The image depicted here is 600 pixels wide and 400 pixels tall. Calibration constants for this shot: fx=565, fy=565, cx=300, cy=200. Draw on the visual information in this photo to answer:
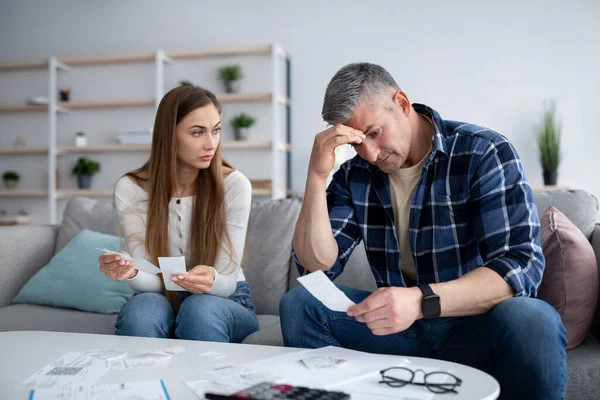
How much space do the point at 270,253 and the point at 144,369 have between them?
45.3 inches

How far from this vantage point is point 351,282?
2.02 metres

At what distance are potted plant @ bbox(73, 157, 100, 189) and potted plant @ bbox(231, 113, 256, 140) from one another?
1253 mm

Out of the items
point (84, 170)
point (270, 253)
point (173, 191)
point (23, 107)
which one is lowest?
point (270, 253)

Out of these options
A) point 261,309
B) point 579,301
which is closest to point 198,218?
point 261,309

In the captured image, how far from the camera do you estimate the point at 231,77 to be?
4438 millimetres

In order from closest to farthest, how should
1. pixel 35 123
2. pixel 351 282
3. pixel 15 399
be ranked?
pixel 15 399, pixel 351 282, pixel 35 123

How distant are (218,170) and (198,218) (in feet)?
0.59

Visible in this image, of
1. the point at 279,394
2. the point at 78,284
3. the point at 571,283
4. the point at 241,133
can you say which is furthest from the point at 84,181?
the point at 279,394

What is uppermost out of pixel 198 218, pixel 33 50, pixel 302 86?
pixel 33 50

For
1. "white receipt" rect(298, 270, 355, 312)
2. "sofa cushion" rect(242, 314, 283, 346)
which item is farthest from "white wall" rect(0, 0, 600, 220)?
"white receipt" rect(298, 270, 355, 312)

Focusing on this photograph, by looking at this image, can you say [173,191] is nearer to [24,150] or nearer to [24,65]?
[24,150]

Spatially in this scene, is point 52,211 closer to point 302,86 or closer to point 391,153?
point 302,86

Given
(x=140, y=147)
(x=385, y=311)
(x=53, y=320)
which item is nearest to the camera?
(x=385, y=311)

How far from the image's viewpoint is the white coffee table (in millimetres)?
910
